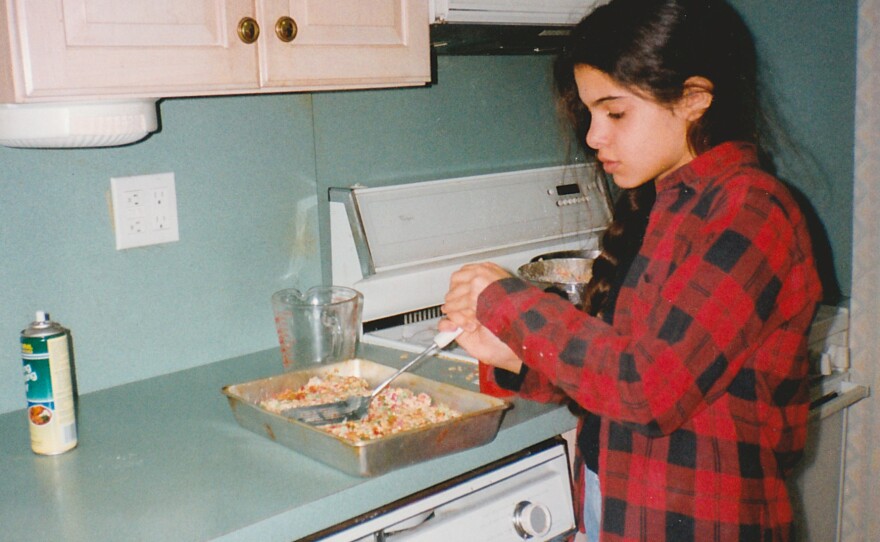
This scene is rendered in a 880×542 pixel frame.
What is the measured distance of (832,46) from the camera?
2.28 metres

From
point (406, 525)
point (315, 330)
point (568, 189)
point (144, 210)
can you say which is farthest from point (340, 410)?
point (568, 189)

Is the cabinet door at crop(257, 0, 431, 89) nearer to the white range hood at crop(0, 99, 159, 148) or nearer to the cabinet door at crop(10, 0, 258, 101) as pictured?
the cabinet door at crop(10, 0, 258, 101)

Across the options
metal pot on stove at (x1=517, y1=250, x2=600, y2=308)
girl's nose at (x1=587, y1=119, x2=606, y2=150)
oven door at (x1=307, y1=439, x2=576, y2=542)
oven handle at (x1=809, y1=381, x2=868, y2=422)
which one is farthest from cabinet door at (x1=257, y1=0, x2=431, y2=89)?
oven handle at (x1=809, y1=381, x2=868, y2=422)

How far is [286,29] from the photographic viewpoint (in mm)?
1203

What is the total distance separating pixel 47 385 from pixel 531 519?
0.71 metres

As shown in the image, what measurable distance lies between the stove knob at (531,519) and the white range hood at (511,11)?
79 centimetres

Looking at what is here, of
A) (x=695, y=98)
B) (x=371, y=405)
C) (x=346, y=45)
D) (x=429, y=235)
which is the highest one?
(x=346, y=45)

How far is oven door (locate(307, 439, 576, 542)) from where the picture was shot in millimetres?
1081

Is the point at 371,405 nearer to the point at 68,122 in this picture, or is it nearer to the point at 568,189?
the point at 68,122

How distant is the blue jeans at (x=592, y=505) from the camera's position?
119cm

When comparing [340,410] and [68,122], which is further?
[340,410]

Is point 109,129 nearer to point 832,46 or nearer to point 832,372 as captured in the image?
point 832,372

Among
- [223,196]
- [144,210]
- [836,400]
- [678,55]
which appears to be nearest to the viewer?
[678,55]

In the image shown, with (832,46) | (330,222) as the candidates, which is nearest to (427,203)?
(330,222)
